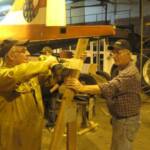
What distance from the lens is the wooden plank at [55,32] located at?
2.37m

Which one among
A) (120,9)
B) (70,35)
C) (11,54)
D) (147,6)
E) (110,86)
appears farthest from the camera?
(120,9)

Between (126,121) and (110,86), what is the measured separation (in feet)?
1.29

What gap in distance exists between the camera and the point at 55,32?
238 centimetres

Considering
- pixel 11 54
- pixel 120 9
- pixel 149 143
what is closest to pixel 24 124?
pixel 11 54

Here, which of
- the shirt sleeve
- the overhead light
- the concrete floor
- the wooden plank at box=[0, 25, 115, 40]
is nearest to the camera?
the overhead light

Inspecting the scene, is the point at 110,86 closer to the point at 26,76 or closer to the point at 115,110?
the point at 115,110

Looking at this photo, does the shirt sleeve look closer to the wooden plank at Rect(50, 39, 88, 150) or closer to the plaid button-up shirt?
the plaid button-up shirt

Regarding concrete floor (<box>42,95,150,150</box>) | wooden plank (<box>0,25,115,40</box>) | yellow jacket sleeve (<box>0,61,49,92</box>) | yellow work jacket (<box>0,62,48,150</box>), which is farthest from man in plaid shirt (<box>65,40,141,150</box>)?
concrete floor (<box>42,95,150,150</box>)

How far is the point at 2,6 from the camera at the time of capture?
13.8m

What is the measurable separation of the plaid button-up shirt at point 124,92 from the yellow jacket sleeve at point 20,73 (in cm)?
108

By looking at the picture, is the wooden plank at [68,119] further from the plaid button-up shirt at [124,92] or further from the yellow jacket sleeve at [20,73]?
the plaid button-up shirt at [124,92]

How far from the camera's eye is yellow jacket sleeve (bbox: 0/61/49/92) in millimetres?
2232

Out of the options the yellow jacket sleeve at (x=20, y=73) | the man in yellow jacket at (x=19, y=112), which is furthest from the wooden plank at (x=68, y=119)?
the man in yellow jacket at (x=19, y=112)

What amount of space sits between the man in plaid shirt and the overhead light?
1.11 metres
